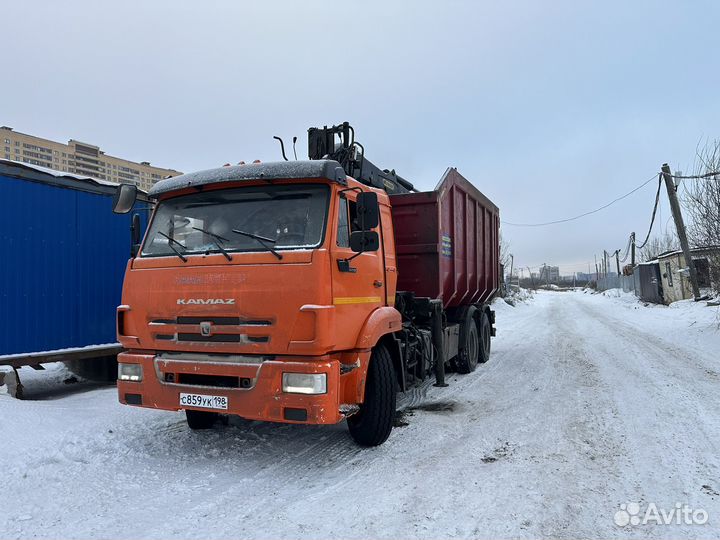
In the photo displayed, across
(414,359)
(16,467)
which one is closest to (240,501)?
(16,467)

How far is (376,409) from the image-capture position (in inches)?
181

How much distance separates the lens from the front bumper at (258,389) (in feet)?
12.4

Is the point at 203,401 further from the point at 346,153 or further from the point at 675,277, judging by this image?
the point at 675,277

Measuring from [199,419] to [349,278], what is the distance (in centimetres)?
240

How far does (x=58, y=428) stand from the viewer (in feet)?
16.1

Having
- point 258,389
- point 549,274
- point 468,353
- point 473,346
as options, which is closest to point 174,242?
point 258,389

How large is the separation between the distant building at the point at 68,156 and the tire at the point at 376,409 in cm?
3488

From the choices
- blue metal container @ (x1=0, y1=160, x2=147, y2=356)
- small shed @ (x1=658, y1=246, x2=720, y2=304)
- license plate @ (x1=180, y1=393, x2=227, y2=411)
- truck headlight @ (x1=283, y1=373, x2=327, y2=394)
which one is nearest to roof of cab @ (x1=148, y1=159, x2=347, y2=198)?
truck headlight @ (x1=283, y1=373, x2=327, y2=394)

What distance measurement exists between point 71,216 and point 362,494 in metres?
6.30

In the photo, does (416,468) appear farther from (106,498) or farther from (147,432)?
(147,432)

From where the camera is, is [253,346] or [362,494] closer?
[362,494]

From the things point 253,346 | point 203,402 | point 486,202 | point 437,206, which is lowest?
point 203,402

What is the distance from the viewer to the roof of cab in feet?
13.7

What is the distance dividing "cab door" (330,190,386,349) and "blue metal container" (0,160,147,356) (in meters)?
5.09
